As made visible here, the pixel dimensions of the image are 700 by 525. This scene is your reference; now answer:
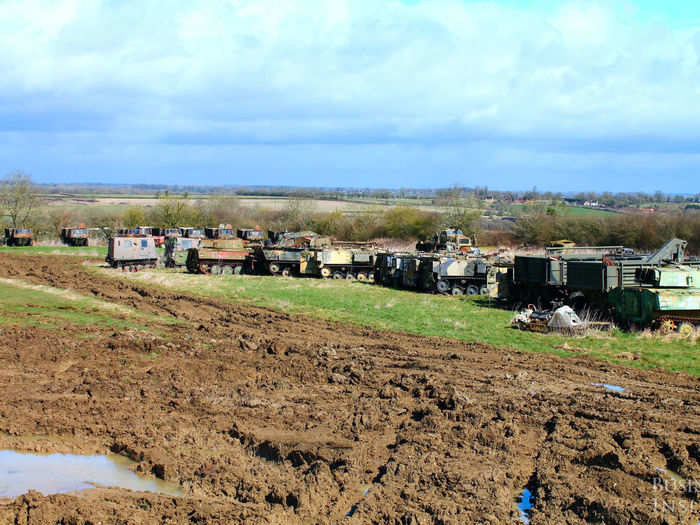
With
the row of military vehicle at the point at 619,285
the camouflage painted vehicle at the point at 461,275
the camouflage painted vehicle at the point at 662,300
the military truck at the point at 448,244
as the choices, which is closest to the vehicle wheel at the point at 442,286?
the camouflage painted vehicle at the point at 461,275

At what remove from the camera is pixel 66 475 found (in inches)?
346

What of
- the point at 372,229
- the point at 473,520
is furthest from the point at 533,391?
the point at 372,229

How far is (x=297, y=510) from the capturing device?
7.37 meters

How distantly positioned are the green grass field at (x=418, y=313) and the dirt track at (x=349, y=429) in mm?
1737

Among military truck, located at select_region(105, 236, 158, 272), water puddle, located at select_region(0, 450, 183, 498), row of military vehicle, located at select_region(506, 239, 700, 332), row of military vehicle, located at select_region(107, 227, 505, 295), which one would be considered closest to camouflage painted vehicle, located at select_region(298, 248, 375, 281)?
row of military vehicle, located at select_region(107, 227, 505, 295)

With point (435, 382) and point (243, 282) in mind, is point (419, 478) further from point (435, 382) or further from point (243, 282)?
point (243, 282)

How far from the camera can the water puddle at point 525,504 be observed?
288 inches

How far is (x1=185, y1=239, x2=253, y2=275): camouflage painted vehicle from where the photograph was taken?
3544 centimetres

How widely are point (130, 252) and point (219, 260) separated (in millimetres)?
4987

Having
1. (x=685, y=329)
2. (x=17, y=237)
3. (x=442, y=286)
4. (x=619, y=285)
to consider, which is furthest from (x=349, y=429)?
(x=17, y=237)

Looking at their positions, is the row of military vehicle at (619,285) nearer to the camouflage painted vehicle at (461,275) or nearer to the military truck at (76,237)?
the camouflage painted vehicle at (461,275)

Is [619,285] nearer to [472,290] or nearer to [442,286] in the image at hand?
[472,290]

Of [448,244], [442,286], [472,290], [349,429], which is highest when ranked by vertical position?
[448,244]

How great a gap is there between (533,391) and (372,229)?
169ft
